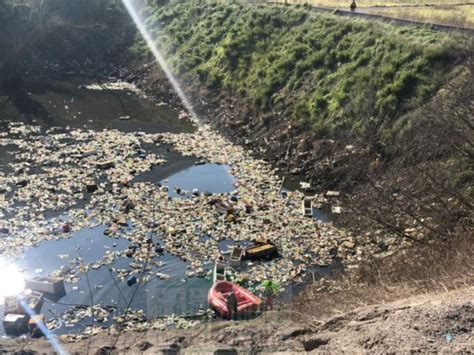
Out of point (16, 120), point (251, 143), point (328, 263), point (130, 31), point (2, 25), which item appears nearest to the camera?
point (328, 263)

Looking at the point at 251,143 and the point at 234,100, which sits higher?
the point at 234,100

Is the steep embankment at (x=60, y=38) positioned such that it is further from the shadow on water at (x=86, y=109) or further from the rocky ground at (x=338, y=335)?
the rocky ground at (x=338, y=335)

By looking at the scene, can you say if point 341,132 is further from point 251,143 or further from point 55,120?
point 55,120

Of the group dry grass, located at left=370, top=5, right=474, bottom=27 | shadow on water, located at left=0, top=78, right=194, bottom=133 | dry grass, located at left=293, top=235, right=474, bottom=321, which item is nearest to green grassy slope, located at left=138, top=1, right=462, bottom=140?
dry grass, located at left=370, top=5, right=474, bottom=27

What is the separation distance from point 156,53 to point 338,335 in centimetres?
3206

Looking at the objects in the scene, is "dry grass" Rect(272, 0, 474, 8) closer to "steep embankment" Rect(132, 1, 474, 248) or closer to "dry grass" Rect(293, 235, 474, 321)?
"steep embankment" Rect(132, 1, 474, 248)

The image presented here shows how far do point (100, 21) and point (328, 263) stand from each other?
34.8 metres

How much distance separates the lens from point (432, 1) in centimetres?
3394

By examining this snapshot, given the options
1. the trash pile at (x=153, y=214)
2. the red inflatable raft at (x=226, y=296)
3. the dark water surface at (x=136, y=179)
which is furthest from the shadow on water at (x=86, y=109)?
the red inflatable raft at (x=226, y=296)

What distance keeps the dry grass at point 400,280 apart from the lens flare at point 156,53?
1750 centimetres

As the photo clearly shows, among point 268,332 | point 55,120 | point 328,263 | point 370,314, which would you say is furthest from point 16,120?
point 370,314

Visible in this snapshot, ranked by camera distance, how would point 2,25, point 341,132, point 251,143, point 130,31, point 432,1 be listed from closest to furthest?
point 341,132, point 251,143, point 432,1, point 2,25, point 130,31

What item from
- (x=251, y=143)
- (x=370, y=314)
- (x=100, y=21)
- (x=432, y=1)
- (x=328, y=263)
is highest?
(x=100, y=21)

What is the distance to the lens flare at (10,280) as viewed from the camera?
12.6 meters
